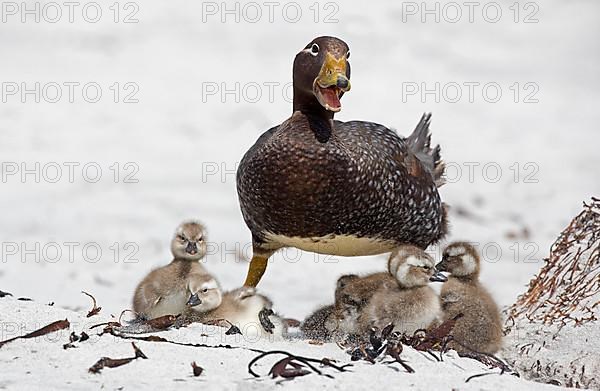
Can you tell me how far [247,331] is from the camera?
14.9ft

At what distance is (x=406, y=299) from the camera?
4.41m

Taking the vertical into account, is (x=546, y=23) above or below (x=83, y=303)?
above

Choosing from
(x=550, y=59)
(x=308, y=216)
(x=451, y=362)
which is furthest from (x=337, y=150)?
(x=550, y=59)

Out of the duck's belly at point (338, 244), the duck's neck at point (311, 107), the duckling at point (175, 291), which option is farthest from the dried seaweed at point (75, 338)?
the duck's neck at point (311, 107)

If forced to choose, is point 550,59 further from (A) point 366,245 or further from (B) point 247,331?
(B) point 247,331

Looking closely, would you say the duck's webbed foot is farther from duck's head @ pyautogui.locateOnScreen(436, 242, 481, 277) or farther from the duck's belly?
duck's head @ pyautogui.locateOnScreen(436, 242, 481, 277)

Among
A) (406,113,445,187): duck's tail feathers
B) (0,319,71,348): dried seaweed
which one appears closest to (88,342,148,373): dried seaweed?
(0,319,71,348): dried seaweed

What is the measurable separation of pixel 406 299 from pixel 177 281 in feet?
3.78

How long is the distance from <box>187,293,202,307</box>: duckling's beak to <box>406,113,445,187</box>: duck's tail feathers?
204 cm

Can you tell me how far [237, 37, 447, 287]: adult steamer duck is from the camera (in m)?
4.80

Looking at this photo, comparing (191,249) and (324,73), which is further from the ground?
(324,73)

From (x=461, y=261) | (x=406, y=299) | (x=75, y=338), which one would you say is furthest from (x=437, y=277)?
(x=75, y=338)

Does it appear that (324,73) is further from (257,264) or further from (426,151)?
(426,151)

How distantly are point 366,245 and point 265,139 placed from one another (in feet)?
2.51
